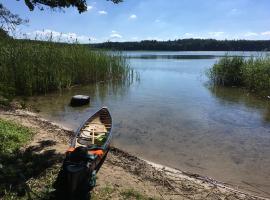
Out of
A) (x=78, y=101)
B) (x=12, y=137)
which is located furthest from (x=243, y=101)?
(x=12, y=137)

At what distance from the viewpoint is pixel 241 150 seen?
27.5ft

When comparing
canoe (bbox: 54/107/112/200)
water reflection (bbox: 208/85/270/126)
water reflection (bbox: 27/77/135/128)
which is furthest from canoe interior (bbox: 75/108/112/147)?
water reflection (bbox: 208/85/270/126)

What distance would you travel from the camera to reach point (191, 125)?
1073 centimetres

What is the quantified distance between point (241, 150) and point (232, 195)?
314 centimetres

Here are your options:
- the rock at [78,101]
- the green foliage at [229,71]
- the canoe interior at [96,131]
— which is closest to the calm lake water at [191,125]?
the rock at [78,101]

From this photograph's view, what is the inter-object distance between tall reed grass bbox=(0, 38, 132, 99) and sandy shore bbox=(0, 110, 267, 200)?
19.6ft

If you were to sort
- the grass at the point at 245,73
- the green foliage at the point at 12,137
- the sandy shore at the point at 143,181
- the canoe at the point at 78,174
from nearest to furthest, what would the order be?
the canoe at the point at 78,174, the sandy shore at the point at 143,181, the green foliage at the point at 12,137, the grass at the point at 245,73

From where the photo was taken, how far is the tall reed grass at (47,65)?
14.4 meters

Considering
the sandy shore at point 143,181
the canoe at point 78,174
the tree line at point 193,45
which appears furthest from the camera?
the tree line at point 193,45

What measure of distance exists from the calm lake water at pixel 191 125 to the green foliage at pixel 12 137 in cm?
222

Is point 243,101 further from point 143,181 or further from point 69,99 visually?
point 143,181

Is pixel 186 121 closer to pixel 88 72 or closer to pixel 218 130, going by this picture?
pixel 218 130

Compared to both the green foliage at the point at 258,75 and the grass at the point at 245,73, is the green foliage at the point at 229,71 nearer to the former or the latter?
the grass at the point at 245,73

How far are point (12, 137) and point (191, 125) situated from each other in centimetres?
565
